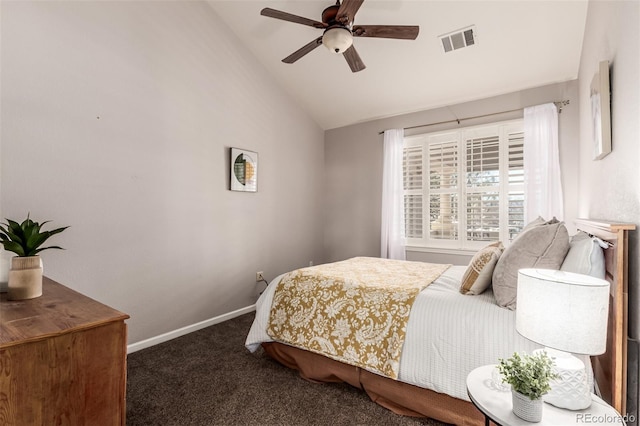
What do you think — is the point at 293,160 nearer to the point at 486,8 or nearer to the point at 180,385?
the point at 486,8

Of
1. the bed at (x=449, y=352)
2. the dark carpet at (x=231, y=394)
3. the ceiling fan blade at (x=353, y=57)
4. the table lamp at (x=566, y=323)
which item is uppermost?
the ceiling fan blade at (x=353, y=57)

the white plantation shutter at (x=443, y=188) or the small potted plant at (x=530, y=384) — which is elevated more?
the white plantation shutter at (x=443, y=188)

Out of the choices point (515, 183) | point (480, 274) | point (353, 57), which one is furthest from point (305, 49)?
point (515, 183)

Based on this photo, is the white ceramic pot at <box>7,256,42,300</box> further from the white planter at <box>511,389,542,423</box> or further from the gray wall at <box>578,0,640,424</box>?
the gray wall at <box>578,0,640,424</box>

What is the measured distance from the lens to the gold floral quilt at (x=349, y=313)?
1.77 meters

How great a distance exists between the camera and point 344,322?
1932 millimetres

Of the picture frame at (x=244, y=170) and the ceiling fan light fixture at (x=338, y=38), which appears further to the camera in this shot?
the picture frame at (x=244, y=170)

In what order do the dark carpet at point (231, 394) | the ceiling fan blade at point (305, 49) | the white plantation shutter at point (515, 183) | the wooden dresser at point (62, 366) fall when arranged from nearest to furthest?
the wooden dresser at point (62, 366), the dark carpet at point (231, 394), the ceiling fan blade at point (305, 49), the white plantation shutter at point (515, 183)

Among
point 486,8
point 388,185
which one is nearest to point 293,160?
point 388,185

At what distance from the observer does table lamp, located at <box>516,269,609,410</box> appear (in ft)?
3.07

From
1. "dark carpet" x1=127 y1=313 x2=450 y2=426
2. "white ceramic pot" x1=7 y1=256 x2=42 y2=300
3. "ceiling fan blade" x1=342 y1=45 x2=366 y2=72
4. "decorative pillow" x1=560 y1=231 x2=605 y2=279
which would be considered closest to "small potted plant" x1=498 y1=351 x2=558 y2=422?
"decorative pillow" x1=560 y1=231 x2=605 y2=279

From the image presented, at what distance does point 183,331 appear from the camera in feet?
9.47

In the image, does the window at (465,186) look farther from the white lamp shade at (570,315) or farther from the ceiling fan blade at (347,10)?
the white lamp shade at (570,315)

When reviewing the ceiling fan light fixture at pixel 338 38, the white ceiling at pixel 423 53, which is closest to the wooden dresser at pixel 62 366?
the ceiling fan light fixture at pixel 338 38
